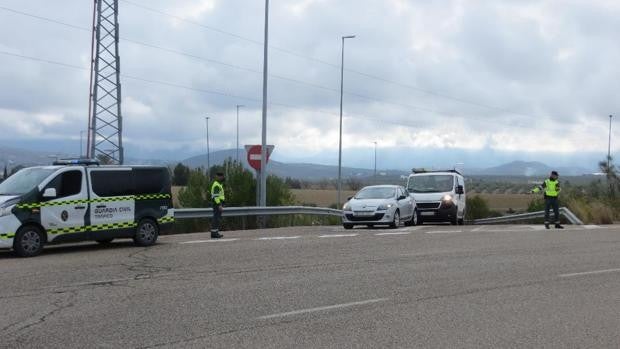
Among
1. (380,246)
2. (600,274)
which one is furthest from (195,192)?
(600,274)

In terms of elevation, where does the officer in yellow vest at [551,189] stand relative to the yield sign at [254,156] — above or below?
below

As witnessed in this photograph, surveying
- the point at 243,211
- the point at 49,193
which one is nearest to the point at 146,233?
the point at 49,193

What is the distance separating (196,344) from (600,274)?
307 inches

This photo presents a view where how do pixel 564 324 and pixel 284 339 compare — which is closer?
pixel 284 339

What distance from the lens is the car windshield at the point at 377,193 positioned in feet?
80.8

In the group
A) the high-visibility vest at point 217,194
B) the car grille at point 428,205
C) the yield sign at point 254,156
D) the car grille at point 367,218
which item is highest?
the yield sign at point 254,156

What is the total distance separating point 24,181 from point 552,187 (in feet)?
52.2

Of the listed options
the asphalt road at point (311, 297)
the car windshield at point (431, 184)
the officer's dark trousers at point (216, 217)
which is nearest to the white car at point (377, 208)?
the car windshield at point (431, 184)

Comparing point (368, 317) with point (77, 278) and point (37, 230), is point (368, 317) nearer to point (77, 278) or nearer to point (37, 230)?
point (77, 278)

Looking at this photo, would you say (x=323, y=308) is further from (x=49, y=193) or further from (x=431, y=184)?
(x=431, y=184)

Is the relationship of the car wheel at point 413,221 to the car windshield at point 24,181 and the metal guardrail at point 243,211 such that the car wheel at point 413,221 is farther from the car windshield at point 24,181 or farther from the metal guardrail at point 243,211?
the car windshield at point 24,181

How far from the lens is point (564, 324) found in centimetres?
802

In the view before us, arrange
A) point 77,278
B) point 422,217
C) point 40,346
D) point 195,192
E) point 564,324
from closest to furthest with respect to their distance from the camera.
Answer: point 40,346, point 564,324, point 77,278, point 422,217, point 195,192

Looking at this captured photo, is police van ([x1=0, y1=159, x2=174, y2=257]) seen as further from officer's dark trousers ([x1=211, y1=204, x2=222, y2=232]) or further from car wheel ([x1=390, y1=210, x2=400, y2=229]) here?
car wheel ([x1=390, y1=210, x2=400, y2=229])
